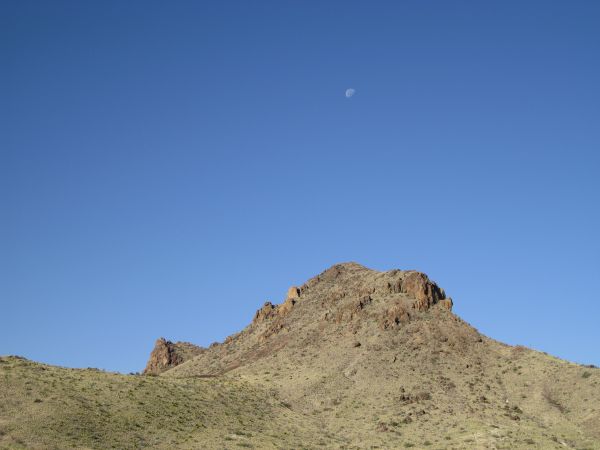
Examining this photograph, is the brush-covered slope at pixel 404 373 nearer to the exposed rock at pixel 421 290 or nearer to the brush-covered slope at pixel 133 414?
the exposed rock at pixel 421 290

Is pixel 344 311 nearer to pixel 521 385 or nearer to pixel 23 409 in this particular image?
pixel 521 385

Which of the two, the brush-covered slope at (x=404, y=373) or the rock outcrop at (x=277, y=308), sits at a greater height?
the rock outcrop at (x=277, y=308)

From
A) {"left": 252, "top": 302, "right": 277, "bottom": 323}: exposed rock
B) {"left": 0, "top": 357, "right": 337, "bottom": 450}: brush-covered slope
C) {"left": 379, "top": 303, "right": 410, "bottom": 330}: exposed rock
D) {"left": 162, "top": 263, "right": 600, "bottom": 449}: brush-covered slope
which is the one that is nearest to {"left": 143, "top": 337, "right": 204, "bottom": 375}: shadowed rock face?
{"left": 162, "top": 263, "right": 600, "bottom": 449}: brush-covered slope

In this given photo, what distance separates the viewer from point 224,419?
81438 mm

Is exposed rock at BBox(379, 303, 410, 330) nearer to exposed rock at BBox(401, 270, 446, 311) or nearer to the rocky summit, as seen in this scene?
the rocky summit

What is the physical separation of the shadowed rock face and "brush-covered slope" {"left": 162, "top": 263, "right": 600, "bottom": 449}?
12313 millimetres

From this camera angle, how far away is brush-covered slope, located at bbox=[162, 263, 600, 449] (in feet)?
268

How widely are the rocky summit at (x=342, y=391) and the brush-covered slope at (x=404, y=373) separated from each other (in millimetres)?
254

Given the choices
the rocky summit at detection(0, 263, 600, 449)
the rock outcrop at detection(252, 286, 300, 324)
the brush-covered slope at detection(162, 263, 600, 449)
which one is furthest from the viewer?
the rock outcrop at detection(252, 286, 300, 324)

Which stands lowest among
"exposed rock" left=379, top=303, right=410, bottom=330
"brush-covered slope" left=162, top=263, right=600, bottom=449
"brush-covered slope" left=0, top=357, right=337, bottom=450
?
"brush-covered slope" left=0, top=357, right=337, bottom=450

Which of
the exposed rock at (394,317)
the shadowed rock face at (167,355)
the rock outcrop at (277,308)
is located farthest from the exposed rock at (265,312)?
the exposed rock at (394,317)

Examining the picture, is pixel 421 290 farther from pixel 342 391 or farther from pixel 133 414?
pixel 133 414

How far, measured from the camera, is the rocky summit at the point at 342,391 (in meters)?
72.4

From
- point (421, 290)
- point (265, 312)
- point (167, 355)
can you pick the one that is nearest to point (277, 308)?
point (265, 312)
